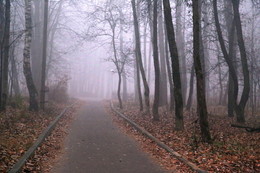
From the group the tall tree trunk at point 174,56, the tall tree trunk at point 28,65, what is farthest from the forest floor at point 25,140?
the tall tree trunk at point 174,56

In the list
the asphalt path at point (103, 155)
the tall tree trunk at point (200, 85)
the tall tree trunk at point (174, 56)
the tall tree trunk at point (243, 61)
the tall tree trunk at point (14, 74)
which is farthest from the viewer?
the tall tree trunk at point (14, 74)

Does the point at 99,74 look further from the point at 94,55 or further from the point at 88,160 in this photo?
the point at 88,160

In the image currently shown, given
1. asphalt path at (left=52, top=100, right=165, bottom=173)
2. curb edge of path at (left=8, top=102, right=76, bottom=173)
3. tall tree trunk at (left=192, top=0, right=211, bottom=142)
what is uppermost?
tall tree trunk at (left=192, top=0, right=211, bottom=142)

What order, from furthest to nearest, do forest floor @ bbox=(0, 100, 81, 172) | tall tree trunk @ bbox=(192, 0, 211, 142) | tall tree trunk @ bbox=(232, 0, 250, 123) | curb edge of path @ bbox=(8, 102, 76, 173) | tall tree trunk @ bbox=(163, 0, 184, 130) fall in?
tall tree trunk @ bbox=(232, 0, 250, 123), tall tree trunk @ bbox=(163, 0, 184, 130), tall tree trunk @ bbox=(192, 0, 211, 142), forest floor @ bbox=(0, 100, 81, 172), curb edge of path @ bbox=(8, 102, 76, 173)

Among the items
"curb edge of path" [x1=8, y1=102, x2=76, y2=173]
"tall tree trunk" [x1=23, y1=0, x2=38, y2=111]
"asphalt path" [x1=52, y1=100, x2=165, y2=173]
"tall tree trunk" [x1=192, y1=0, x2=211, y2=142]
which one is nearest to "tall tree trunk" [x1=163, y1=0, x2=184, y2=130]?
"tall tree trunk" [x1=192, y1=0, x2=211, y2=142]

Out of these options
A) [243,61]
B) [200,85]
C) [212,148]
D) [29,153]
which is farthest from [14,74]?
[212,148]

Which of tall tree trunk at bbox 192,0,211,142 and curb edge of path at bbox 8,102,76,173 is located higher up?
tall tree trunk at bbox 192,0,211,142

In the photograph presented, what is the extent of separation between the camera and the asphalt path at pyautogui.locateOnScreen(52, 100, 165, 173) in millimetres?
7180

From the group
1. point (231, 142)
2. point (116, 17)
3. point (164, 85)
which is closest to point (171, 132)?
point (231, 142)

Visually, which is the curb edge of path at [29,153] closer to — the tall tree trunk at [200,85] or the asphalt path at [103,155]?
the asphalt path at [103,155]

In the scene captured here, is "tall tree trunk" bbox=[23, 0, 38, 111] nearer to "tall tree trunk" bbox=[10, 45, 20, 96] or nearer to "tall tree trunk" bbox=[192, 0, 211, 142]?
"tall tree trunk" bbox=[10, 45, 20, 96]

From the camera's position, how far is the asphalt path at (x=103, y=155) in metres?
7.18

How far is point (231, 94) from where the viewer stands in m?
16.7

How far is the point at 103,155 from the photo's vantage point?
27.9 feet
